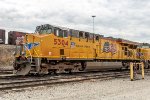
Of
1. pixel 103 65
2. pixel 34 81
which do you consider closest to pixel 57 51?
pixel 34 81

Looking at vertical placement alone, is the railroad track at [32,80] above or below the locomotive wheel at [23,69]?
below

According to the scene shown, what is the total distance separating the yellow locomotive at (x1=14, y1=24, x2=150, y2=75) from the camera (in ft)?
57.3

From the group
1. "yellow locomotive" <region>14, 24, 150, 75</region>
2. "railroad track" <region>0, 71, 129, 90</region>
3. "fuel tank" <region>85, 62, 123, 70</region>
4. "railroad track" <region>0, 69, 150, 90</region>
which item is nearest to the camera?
"railroad track" <region>0, 71, 129, 90</region>

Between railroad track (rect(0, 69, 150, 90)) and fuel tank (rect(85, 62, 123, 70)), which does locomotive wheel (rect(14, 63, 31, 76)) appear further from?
fuel tank (rect(85, 62, 123, 70))

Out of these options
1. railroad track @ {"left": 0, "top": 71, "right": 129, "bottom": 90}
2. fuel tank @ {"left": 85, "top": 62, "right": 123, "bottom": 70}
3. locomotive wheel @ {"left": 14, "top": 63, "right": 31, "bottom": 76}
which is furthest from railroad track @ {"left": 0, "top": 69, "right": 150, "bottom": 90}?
fuel tank @ {"left": 85, "top": 62, "right": 123, "bottom": 70}

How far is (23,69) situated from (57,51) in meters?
2.86

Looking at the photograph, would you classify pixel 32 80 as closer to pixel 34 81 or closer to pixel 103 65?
pixel 34 81

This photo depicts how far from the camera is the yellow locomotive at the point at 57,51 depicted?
1745cm

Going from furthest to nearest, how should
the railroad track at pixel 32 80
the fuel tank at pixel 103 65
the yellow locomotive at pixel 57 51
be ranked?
the fuel tank at pixel 103 65 → the yellow locomotive at pixel 57 51 → the railroad track at pixel 32 80

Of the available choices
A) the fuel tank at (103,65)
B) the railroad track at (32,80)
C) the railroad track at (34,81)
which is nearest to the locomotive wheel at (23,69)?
the railroad track at (32,80)

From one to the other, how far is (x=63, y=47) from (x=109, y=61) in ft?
25.0

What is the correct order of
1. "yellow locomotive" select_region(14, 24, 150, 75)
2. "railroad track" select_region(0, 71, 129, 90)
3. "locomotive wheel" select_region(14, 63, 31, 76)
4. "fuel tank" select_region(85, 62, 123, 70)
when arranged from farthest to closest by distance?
1. "fuel tank" select_region(85, 62, 123, 70)
2. "yellow locomotive" select_region(14, 24, 150, 75)
3. "locomotive wheel" select_region(14, 63, 31, 76)
4. "railroad track" select_region(0, 71, 129, 90)

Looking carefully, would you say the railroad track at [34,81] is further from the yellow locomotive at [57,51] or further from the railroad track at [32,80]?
the yellow locomotive at [57,51]

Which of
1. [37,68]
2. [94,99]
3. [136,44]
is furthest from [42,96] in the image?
[136,44]
